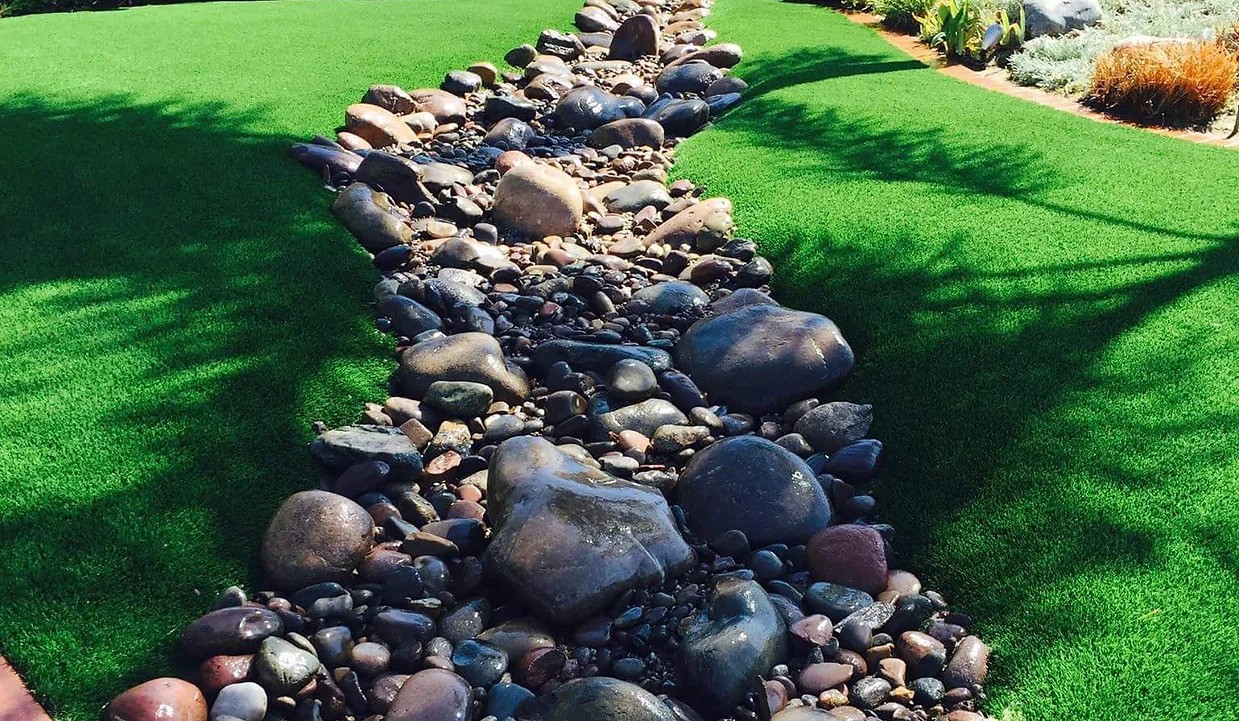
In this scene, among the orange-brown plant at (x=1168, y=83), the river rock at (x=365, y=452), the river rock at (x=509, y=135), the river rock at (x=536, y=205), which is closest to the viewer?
the river rock at (x=365, y=452)

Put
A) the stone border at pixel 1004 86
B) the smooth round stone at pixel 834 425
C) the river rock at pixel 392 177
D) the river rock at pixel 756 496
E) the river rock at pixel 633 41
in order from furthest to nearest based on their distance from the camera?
the river rock at pixel 633 41 < the stone border at pixel 1004 86 < the river rock at pixel 392 177 < the smooth round stone at pixel 834 425 < the river rock at pixel 756 496

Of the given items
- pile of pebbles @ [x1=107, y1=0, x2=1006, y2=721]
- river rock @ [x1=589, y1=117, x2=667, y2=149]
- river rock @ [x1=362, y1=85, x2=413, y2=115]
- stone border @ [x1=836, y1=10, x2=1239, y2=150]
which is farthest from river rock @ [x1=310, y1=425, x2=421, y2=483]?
stone border @ [x1=836, y1=10, x2=1239, y2=150]

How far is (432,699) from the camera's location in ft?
9.49

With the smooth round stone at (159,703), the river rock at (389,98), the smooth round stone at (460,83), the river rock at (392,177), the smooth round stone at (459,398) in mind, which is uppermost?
the smooth round stone at (460,83)

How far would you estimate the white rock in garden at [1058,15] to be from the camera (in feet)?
34.8

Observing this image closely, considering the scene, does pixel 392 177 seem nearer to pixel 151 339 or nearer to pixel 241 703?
pixel 151 339

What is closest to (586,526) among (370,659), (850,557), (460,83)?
(370,659)

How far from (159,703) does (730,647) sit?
1.65 metres

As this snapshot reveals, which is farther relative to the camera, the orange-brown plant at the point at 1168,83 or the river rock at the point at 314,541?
the orange-brown plant at the point at 1168,83

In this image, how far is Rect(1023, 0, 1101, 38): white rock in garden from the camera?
1062 cm

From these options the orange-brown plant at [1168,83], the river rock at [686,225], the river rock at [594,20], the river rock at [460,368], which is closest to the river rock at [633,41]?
the river rock at [594,20]

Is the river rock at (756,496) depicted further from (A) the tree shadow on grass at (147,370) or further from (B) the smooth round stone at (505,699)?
(A) the tree shadow on grass at (147,370)

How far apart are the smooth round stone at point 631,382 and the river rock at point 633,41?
23.7 ft

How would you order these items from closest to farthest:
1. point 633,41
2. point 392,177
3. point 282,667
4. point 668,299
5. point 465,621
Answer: point 282,667
point 465,621
point 668,299
point 392,177
point 633,41
